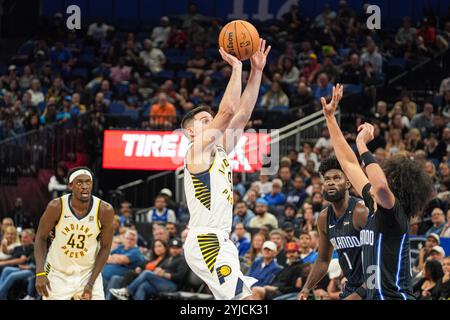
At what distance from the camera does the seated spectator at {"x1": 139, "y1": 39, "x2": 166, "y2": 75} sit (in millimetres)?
21188

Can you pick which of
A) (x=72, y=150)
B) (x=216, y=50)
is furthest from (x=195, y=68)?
(x=72, y=150)

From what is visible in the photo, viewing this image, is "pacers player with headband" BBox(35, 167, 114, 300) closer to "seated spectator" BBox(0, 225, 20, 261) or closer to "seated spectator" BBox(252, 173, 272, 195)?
"seated spectator" BBox(0, 225, 20, 261)

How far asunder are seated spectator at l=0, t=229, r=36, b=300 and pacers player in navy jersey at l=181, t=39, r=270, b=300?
284 inches

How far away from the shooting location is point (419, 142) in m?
15.3

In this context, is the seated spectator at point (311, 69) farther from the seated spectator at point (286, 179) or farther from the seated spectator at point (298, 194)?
the seated spectator at point (298, 194)

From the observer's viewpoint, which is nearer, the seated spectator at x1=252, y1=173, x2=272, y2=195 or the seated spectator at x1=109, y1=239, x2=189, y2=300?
the seated spectator at x1=109, y1=239, x2=189, y2=300

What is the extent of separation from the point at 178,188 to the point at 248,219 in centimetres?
272

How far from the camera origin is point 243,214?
48.4ft

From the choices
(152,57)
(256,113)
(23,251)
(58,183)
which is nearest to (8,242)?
(23,251)

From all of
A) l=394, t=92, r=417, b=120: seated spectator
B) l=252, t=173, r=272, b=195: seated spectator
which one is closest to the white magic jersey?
l=252, t=173, r=272, b=195: seated spectator

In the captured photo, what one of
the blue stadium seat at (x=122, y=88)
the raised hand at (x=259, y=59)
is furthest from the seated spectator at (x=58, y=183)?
the raised hand at (x=259, y=59)

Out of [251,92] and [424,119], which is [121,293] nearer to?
[251,92]

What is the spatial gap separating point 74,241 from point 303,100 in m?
10.2
